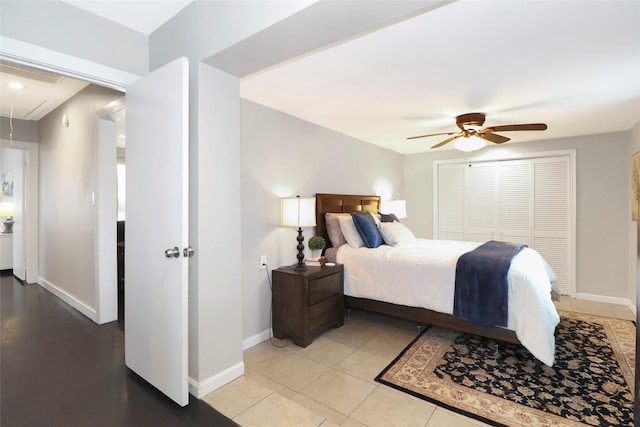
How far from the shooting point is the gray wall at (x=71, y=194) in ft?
11.0

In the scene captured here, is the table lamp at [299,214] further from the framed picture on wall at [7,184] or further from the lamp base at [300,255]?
the framed picture on wall at [7,184]

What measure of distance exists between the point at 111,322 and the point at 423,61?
12.6 feet

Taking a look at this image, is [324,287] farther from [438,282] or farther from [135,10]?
[135,10]

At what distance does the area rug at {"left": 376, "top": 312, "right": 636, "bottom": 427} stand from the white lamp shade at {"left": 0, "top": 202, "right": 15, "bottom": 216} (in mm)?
6593

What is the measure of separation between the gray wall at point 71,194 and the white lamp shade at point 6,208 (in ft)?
4.79

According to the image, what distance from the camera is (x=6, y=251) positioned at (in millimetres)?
5590

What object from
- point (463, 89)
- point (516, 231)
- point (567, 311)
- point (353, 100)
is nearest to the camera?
point (463, 89)

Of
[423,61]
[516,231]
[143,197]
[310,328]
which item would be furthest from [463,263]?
[516,231]

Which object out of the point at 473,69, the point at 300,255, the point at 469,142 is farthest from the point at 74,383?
the point at 469,142

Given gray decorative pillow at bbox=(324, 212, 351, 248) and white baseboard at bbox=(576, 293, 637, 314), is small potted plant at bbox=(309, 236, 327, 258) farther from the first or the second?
white baseboard at bbox=(576, 293, 637, 314)

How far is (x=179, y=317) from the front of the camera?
187 cm

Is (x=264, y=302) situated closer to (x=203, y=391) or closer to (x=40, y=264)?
Answer: (x=203, y=391)

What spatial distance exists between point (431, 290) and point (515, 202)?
3072 millimetres

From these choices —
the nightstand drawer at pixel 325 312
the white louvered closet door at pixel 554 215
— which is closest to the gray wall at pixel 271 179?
the nightstand drawer at pixel 325 312
